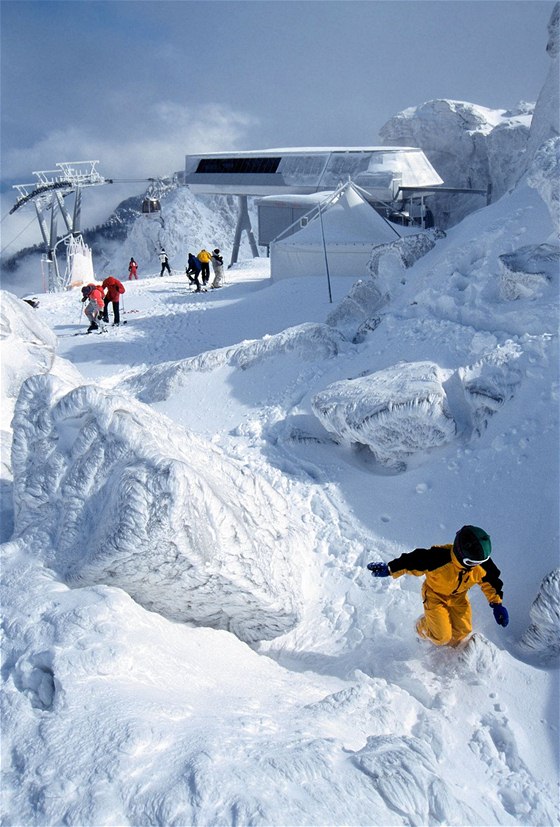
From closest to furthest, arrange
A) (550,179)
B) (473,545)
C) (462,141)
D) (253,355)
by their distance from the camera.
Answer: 1. (473,545)
2. (550,179)
3. (253,355)
4. (462,141)

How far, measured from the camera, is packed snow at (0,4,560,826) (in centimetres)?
275

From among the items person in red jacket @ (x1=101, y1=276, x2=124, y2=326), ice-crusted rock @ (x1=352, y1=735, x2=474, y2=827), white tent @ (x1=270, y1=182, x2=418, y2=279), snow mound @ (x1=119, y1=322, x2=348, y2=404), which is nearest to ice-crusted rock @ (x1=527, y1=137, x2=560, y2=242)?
snow mound @ (x1=119, y1=322, x2=348, y2=404)

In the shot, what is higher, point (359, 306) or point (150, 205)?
point (150, 205)

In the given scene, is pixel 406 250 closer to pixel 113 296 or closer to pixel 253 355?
pixel 253 355

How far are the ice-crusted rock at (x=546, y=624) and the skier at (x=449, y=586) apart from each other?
19 centimetres

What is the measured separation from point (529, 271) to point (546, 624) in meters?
4.09

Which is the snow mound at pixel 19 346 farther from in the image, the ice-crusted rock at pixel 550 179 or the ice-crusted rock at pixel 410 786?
the ice-crusted rock at pixel 550 179

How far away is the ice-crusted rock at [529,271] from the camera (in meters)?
6.68

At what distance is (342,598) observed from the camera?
16.0 ft

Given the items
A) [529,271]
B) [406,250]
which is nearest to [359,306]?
[406,250]

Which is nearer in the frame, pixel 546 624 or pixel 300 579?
pixel 546 624

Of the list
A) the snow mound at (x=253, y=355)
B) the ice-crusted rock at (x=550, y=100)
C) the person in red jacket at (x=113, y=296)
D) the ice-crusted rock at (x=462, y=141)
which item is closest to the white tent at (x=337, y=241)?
the ice-crusted rock at (x=550, y=100)

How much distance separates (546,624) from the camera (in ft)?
12.9

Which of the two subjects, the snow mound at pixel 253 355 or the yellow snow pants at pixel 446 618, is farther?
the snow mound at pixel 253 355
